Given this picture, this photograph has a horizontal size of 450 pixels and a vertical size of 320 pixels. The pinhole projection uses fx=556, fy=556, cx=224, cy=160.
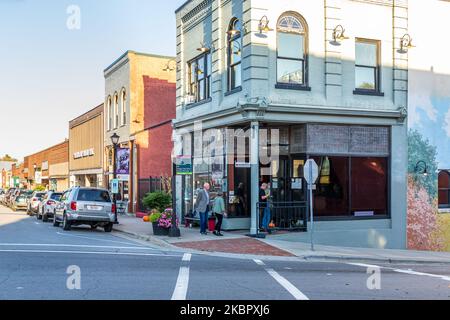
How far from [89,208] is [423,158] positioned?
13.0 meters

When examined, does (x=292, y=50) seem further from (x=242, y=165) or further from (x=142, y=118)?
(x=142, y=118)

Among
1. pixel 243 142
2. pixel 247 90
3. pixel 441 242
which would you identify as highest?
pixel 247 90

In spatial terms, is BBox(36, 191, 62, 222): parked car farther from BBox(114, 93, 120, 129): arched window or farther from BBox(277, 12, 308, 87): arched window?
BBox(277, 12, 308, 87): arched window

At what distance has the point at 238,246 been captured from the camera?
16.5 m

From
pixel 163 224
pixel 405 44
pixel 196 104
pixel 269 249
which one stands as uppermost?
pixel 405 44

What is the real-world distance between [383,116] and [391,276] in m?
9.52

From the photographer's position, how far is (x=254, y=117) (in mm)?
18344

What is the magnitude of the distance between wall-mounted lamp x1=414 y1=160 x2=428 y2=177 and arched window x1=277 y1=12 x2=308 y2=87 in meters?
5.63

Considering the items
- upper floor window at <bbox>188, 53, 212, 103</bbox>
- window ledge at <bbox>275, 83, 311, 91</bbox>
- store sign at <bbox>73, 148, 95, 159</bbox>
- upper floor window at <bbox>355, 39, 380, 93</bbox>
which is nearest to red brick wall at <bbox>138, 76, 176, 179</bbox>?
upper floor window at <bbox>188, 53, 212, 103</bbox>

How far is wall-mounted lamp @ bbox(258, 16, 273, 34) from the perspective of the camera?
18391 mm

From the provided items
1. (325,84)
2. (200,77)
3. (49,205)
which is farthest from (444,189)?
(49,205)
